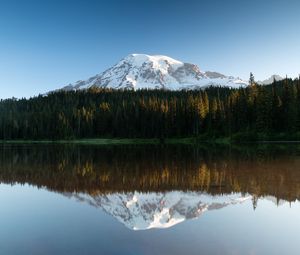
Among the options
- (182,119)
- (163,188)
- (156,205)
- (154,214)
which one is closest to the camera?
(154,214)

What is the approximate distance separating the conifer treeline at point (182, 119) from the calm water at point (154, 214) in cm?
7305

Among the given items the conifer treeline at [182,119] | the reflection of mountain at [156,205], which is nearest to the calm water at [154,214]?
the reflection of mountain at [156,205]

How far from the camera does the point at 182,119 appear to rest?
12988 cm

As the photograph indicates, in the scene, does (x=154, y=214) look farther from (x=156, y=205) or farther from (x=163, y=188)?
(x=163, y=188)

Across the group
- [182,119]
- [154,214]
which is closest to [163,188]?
[154,214]

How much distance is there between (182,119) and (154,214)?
113 metres

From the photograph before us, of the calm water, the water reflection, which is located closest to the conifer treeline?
the water reflection

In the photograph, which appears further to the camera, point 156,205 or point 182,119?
point 182,119

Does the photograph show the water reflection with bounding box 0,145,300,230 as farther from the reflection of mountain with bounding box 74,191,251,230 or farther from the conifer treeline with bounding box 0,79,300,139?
the conifer treeline with bounding box 0,79,300,139

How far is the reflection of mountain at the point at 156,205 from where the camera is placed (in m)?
16.4

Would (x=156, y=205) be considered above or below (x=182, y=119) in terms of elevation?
below

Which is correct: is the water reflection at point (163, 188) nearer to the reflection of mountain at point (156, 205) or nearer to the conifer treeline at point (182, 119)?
the reflection of mountain at point (156, 205)

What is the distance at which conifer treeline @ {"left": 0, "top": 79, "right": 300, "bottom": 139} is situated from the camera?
3954 inches

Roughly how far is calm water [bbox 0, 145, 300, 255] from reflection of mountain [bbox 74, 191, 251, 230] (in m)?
0.04
